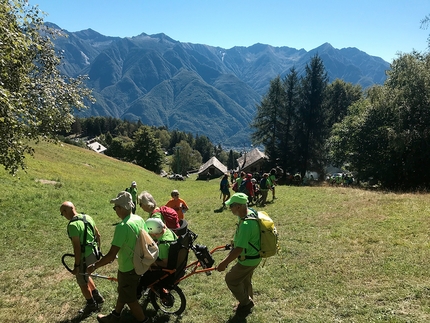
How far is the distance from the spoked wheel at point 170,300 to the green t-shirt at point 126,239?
122 centimetres

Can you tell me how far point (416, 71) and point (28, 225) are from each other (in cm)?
2842

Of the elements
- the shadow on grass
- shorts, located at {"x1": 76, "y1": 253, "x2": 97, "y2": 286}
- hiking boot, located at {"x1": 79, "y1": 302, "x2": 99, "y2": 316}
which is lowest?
hiking boot, located at {"x1": 79, "y1": 302, "x2": 99, "y2": 316}

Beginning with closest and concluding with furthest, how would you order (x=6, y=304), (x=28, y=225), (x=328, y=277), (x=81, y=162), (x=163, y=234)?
(x=163, y=234), (x=6, y=304), (x=328, y=277), (x=28, y=225), (x=81, y=162)

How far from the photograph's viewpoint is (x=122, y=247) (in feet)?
16.5

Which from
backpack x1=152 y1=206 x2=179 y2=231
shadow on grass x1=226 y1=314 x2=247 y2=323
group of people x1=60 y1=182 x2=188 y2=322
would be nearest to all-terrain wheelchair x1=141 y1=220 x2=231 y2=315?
group of people x1=60 y1=182 x2=188 y2=322

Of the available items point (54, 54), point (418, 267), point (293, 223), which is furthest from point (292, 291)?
point (54, 54)

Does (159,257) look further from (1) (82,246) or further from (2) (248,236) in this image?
(2) (248,236)

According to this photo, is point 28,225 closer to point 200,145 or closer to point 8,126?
point 8,126

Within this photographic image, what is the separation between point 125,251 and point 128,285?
70 cm

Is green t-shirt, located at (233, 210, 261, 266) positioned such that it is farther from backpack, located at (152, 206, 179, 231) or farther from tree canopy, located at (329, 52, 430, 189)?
tree canopy, located at (329, 52, 430, 189)

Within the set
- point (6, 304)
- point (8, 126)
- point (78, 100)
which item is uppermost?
point (78, 100)

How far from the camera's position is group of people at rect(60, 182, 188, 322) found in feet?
16.4

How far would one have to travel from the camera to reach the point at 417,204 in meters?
13.6

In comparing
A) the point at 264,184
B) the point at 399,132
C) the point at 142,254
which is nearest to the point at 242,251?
the point at 142,254
